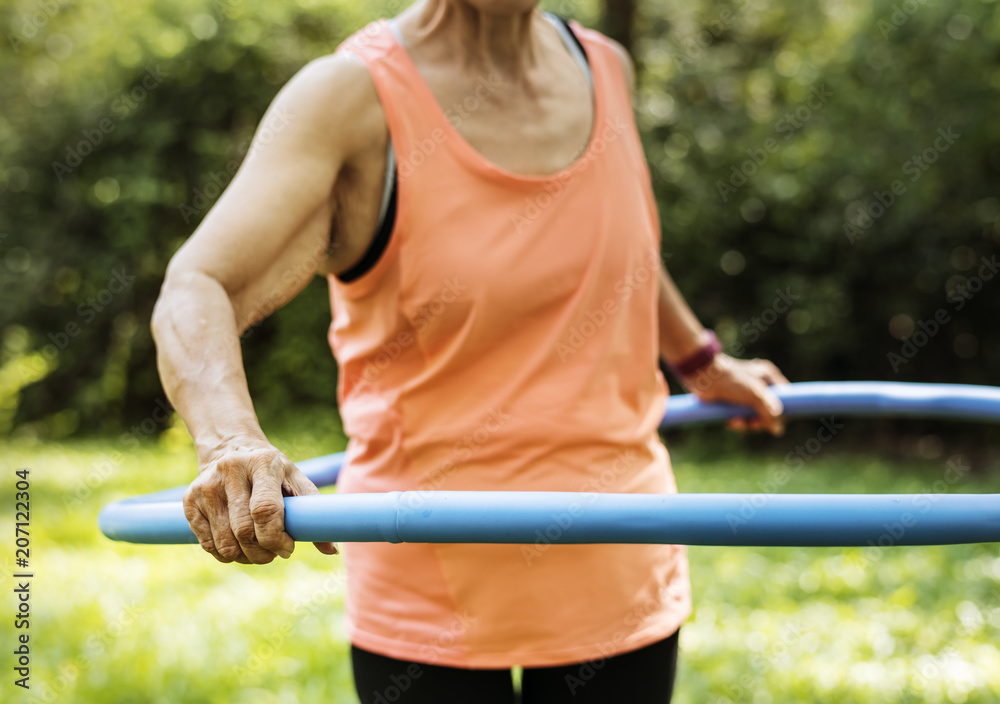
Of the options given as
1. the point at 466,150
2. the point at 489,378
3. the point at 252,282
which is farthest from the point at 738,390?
the point at 252,282

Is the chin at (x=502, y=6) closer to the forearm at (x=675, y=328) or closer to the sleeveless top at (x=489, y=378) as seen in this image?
the sleeveless top at (x=489, y=378)

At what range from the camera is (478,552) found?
1562 mm

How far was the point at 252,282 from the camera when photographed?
55.9 inches

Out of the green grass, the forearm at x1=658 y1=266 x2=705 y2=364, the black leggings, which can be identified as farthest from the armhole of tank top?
the green grass

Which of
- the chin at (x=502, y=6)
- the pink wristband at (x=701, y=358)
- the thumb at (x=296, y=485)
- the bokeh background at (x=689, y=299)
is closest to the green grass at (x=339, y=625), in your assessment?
the bokeh background at (x=689, y=299)

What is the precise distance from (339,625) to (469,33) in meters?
3.51

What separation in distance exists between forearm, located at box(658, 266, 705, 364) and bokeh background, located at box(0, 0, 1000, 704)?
199 cm

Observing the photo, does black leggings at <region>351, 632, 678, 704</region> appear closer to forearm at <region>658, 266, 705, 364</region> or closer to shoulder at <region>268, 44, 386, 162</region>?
forearm at <region>658, 266, 705, 364</region>

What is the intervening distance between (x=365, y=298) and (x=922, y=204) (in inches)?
242

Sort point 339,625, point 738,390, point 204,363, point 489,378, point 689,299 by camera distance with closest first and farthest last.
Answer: point 204,363
point 489,378
point 738,390
point 339,625
point 689,299

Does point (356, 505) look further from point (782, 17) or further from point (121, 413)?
point (121, 413)

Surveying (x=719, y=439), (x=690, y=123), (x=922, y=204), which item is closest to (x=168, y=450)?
(x=719, y=439)

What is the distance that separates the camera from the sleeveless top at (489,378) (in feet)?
4.93

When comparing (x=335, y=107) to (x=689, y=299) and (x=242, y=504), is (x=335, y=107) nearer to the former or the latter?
(x=242, y=504)
